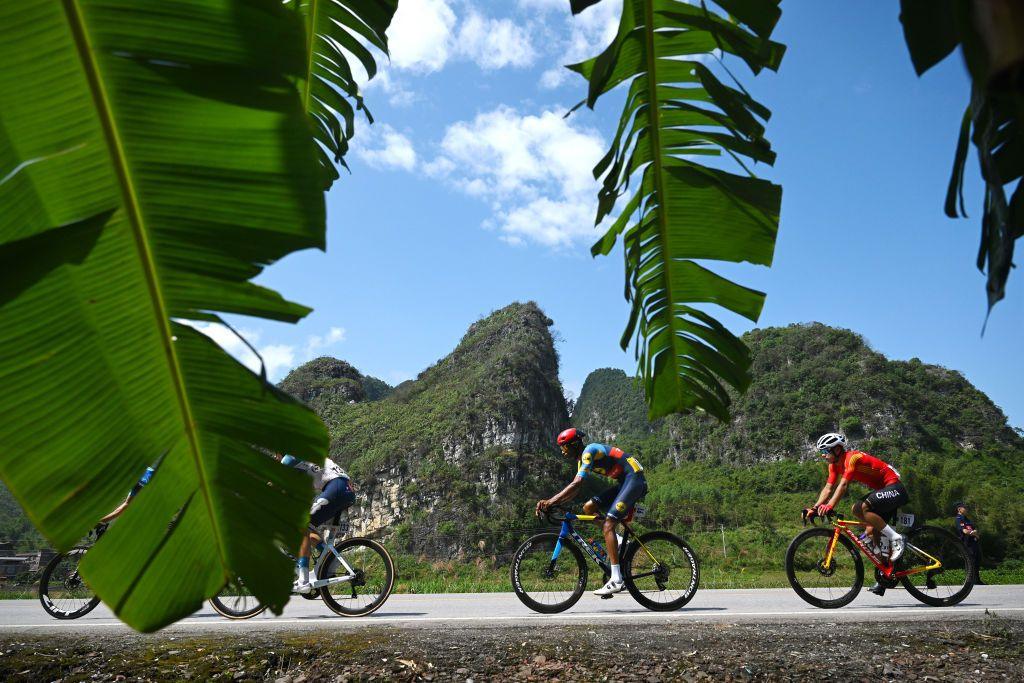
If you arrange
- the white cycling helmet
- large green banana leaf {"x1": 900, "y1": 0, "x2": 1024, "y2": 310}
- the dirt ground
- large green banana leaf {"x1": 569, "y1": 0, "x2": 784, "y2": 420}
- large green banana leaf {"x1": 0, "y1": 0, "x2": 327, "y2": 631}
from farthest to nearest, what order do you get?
1. the white cycling helmet
2. the dirt ground
3. large green banana leaf {"x1": 569, "y1": 0, "x2": 784, "y2": 420}
4. large green banana leaf {"x1": 0, "y1": 0, "x2": 327, "y2": 631}
5. large green banana leaf {"x1": 900, "y1": 0, "x2": 1024, "y2": 310}

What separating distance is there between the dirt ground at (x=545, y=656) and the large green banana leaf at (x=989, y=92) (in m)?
2.20

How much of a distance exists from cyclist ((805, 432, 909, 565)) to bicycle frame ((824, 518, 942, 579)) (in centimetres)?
7

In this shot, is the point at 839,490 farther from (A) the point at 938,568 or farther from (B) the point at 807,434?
(B) the point at 807,434

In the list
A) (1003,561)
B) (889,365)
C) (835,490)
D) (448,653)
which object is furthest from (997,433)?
(448,653)

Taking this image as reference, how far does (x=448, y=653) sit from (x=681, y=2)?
8.42ft

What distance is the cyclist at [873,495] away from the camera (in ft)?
18.8

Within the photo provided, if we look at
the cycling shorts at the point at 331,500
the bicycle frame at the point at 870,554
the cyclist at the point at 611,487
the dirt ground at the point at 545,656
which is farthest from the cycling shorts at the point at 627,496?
the dirt ground at the point at 545,656

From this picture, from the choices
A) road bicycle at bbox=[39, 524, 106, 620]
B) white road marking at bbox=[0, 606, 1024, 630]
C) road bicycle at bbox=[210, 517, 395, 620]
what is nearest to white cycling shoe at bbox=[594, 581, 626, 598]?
white road marking at bbox=[0, 606, 1024, 630]

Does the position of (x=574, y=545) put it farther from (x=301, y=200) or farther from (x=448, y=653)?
(x=301, y=200)

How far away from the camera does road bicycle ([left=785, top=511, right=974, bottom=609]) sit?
18.5 ft

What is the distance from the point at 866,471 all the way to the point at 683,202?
5543 millimetres

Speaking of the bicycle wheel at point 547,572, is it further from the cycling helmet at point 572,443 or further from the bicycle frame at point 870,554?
the bicycle frame at point 870,554

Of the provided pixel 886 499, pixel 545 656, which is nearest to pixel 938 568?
pixel 886 499

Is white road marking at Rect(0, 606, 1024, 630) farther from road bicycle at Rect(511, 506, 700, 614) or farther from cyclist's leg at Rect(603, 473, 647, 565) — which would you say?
cyclist's leg at Rect(603, 473, 647, 565)
